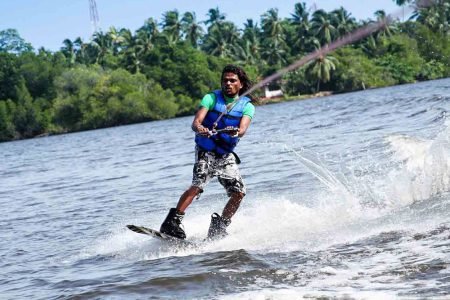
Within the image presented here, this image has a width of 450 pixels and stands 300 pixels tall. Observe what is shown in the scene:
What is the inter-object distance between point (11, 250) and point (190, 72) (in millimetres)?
90817

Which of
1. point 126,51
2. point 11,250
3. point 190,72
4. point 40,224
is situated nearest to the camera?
point 11,250

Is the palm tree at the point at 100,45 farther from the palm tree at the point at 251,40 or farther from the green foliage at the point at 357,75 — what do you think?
the green foliage at the point at 357,75

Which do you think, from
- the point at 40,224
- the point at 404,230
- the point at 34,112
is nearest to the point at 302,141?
the point at 40,224

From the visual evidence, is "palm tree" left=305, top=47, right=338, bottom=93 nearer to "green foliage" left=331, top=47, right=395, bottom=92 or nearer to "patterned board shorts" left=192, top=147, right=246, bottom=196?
"green foliage" left=331, top=47, right=395, bottom=92

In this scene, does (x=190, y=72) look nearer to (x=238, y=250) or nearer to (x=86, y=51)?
(x=86, y=51)

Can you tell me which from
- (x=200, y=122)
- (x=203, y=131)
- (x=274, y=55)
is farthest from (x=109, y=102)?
(x=203, y=131)

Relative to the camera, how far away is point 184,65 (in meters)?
99.9

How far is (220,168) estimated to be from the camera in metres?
8.10

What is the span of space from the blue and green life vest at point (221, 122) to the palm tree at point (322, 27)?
9524cm

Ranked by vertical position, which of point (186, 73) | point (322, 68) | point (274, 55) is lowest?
point (322, 68)

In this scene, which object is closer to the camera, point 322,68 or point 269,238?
point 269,238

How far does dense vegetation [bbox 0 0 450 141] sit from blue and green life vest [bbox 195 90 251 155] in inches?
3152

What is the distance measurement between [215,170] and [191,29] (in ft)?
361

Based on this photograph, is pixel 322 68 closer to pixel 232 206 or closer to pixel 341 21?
pixel 341 21
